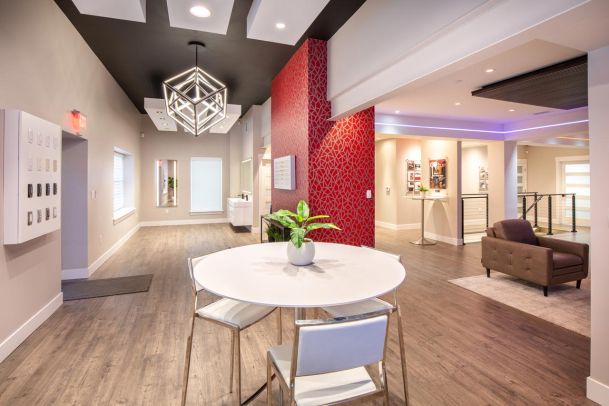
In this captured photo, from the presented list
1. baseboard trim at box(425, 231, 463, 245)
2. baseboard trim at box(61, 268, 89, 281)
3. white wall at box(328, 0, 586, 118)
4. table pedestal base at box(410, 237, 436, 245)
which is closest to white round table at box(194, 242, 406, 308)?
white wall at box(328, 0, 586, 118)

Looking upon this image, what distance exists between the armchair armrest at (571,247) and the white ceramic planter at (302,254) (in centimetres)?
388

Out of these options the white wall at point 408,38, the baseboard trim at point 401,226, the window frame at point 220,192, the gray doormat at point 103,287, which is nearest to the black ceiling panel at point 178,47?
the white wall at point 408,38

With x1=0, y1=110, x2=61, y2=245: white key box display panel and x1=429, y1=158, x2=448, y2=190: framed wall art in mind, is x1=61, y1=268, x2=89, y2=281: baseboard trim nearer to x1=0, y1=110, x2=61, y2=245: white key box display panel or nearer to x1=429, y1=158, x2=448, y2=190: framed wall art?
x1=0, y1=110, x2=61, y2=245: white key box display panel

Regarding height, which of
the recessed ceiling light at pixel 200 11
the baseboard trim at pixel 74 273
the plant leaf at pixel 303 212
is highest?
the recessed ceiling light at pixel 200 11

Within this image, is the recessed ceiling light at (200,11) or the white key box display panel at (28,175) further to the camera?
the recessed ceiling light at (200,11)

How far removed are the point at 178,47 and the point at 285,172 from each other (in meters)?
2.24

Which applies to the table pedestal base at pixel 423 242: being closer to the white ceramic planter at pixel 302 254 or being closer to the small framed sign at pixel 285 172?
the small framed sign at pixel 285 172

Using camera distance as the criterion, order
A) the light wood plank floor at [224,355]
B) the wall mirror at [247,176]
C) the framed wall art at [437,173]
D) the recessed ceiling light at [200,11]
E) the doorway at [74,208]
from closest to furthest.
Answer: the light wood plank floor at [224,355] → the recessed ceiling light at [200,11] → the doorway at [74,208] → the framed wall art at [437,173] → the wall mirror at [247,176]

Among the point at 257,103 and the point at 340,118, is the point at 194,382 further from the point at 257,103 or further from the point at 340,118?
the point at 257,103

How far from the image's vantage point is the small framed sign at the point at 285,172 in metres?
4.65

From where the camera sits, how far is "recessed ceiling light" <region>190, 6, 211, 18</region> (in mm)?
3111

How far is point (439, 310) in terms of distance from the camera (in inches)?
139

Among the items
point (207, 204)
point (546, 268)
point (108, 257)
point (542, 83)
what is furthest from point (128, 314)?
point (207, 204)

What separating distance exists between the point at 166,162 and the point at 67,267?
5733mm
